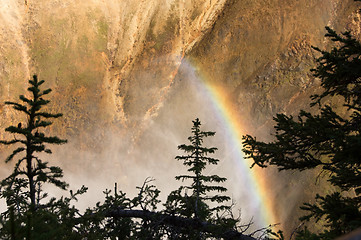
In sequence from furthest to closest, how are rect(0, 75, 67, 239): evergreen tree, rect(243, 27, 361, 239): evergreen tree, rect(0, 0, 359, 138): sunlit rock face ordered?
rect(0, 0, 359, 138): sunlit rock face → rect(0, 75, 67, 239): evergreen tree → rect(243, 27, 361, 239): evergreen tree

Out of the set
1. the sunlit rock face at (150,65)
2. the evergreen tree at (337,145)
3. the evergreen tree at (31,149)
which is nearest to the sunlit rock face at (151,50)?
the sunlit rock face at (150,65)

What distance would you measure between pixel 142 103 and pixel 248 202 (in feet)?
65.5

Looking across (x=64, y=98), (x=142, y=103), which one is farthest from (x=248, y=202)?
(x=64, y=98)

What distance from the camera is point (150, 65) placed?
130 feet

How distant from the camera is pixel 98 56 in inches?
1576

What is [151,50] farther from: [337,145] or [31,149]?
[337,145]

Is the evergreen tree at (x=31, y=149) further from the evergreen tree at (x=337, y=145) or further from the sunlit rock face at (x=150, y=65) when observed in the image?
the sunlit rock face at (x=150, y=65)

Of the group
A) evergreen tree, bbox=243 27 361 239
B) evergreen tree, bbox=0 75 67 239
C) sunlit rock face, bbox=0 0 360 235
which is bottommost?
evergreen tree, bbox=243 27 361 239

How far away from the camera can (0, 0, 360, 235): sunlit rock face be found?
33875 millimetres

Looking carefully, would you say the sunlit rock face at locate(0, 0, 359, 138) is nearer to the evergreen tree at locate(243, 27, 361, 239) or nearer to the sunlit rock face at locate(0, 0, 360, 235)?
the sunlit rock face at locate(0, 0, 360, 235)

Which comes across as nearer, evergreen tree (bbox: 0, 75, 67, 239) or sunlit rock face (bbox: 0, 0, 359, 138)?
evergreen tree (bbox: 0, 75, 67, 239)

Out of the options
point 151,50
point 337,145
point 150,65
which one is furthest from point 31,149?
point 151,50

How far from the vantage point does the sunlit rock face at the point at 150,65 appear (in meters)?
33.9

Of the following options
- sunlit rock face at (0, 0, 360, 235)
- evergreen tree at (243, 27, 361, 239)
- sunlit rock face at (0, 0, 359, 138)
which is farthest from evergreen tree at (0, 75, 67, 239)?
sunlit rock face at (0, 0, 359, 138)
